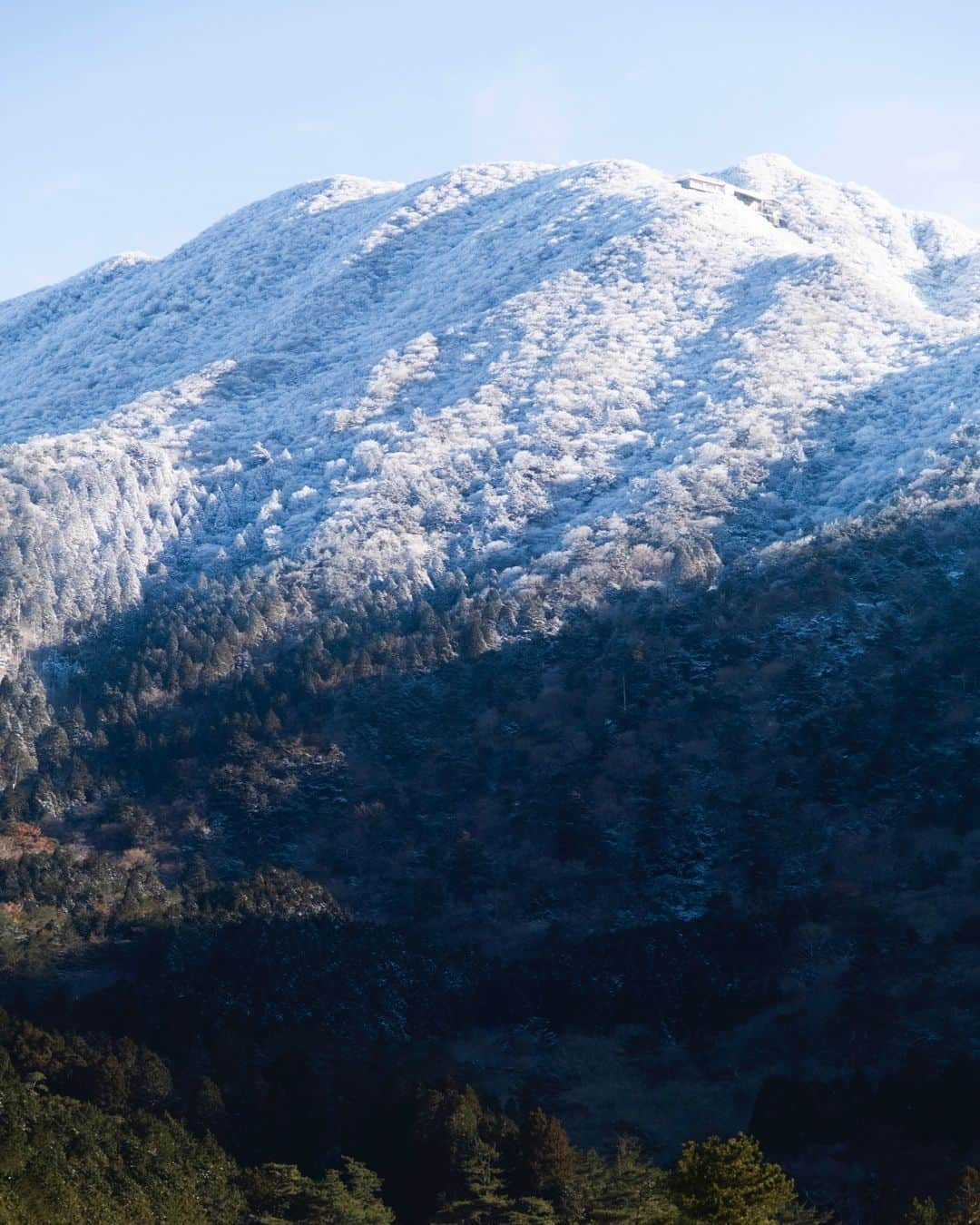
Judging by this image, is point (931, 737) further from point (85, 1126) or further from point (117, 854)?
point (85, 1126)

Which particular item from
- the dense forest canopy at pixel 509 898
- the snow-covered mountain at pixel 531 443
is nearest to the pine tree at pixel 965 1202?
the dense forest canopy at pixel 509 898

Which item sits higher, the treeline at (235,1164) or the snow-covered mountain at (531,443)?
the snow-covered mountain at (531,443)

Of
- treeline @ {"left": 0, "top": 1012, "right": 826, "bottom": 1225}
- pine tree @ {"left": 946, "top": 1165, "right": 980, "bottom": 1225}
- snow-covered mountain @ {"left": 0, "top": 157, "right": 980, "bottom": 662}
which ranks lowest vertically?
pine tree @ {"left": 946, "top": 1165, "right": 980, "bottom": 1225}

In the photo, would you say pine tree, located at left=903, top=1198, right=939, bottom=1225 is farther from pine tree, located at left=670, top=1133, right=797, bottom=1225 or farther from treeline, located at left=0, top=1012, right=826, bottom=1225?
pine tree, located at left=670, top=1133, right=797, bottom=1225

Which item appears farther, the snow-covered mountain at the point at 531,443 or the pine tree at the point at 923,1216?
the snow-covered mountain at the point at 531,443

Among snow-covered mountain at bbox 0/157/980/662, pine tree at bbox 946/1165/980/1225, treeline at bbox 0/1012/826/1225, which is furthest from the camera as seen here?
snow-covered mountain at bbox 0/157/980/662

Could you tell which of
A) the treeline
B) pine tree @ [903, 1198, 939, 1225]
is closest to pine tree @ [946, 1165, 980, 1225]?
pine tree @ [903, 1198, 939, 1225]

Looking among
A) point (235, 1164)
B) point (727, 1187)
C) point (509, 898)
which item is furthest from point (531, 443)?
point (727, 1187)

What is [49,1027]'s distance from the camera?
6675 centimetres

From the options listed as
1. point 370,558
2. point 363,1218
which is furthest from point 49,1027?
point 370,558

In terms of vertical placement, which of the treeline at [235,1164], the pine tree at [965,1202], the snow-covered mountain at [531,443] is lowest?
the pine tree at [965,1202]

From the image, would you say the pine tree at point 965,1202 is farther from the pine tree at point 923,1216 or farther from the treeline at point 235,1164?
the treeline at point 235,1164

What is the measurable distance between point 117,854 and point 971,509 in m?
70.5

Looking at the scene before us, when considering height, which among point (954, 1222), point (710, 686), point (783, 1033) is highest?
point (710, 686)
